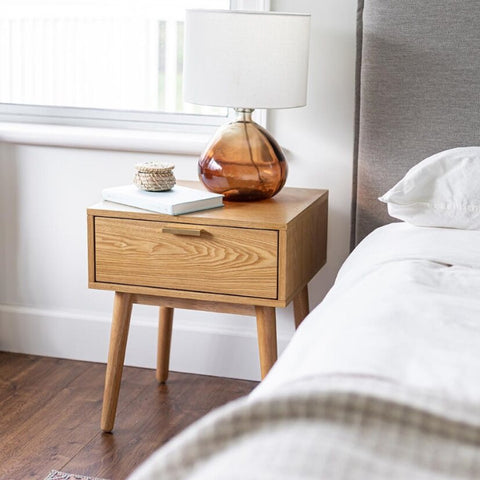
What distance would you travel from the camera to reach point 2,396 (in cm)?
227

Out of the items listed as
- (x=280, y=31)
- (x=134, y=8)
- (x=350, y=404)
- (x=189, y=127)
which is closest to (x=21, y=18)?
(x=134, y=8)

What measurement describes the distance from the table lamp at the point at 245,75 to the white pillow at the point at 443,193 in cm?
34

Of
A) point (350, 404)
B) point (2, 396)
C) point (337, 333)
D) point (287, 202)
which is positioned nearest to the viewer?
point (350, 404)

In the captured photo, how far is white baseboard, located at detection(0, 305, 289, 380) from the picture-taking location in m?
2.41

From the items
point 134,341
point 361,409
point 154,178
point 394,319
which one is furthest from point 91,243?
point 361,409

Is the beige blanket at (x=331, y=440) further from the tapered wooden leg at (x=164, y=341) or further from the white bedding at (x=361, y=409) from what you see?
the tapered wooden leg at (x=164, y=341)

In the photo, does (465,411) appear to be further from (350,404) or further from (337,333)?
(337,333)

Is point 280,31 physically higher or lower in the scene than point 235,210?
higher

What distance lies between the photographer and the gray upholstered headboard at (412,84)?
6.39ft

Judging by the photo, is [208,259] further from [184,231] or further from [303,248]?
[303,248]

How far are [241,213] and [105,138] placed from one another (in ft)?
2.18

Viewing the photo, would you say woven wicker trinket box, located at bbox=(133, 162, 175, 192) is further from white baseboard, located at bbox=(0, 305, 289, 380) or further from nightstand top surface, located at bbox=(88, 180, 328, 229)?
white baseboard, located at bbox=(0, 305, 289, 380)

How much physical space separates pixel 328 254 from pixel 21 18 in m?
1.16

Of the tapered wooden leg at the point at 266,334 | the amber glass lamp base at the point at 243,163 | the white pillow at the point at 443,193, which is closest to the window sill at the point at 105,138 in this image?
the amber glass lamp base at the point at 243,163
